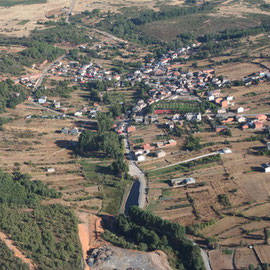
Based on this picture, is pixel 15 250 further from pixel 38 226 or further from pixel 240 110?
pixel 240 110

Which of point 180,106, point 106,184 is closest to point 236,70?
point 180,106

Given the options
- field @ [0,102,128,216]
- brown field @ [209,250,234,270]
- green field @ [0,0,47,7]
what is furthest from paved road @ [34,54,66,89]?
green field @ [0,0,47,7]

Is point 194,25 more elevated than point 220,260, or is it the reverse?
point 194,25

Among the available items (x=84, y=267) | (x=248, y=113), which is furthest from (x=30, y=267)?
(x=248, y=113)

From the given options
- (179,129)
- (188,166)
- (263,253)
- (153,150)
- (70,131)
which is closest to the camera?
(263,253)

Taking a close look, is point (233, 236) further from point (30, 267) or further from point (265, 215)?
point (30, 267)

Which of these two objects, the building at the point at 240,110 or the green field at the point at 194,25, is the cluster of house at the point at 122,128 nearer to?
the building at the point at 240,110

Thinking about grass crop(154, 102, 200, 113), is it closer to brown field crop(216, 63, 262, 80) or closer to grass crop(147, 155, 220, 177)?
brown field crop(216, 63, 262, 80)
